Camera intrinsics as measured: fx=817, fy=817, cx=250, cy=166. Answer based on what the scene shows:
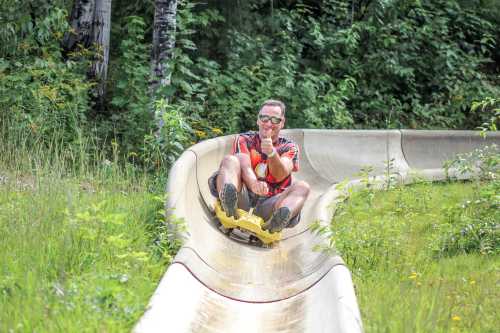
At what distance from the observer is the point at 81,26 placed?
12008 millimetres

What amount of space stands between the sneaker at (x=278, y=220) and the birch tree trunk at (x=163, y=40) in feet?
12.4

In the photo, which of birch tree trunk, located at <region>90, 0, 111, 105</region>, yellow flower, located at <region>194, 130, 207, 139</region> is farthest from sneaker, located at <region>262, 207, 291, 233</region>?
birch tree trunk, located at <region>90, 0, 111, 105</region>

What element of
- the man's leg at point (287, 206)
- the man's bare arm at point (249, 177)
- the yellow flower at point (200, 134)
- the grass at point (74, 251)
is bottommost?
the yellow flower at point (200, 134)

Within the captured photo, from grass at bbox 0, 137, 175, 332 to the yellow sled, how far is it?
2.17 ft

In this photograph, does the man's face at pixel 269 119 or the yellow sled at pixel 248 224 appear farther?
the man's face at pixel 269 119

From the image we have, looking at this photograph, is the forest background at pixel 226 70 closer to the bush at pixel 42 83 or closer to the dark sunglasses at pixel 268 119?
the bush at pixel 42 83

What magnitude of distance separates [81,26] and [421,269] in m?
7.60

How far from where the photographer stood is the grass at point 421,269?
14.2 feet

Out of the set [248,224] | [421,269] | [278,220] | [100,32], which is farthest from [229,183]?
[100,32]

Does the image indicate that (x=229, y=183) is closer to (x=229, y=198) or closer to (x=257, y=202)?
(x=229, y=198)

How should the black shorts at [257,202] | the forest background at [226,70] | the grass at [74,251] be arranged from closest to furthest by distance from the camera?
1. the grass at [74,251]
2. the black shorts at [257,202]
3. the forest background at [226,70]

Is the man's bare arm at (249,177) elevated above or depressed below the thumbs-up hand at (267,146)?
below

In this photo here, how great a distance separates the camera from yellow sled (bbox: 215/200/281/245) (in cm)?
710

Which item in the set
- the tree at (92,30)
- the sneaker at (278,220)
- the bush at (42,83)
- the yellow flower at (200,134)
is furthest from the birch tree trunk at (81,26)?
the sneaker at (278,220)
